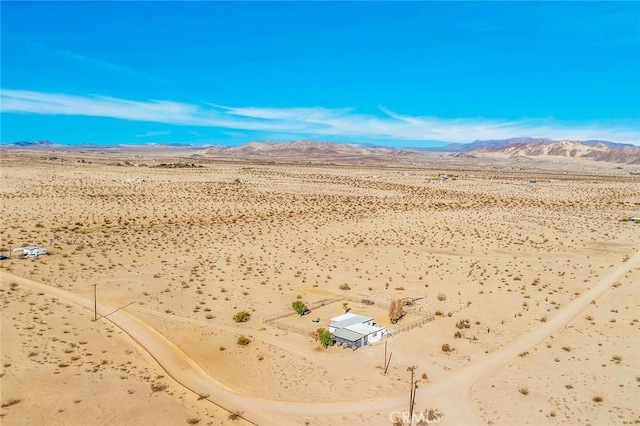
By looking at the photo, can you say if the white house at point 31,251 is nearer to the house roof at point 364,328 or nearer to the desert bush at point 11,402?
the desert bush at point 11,402

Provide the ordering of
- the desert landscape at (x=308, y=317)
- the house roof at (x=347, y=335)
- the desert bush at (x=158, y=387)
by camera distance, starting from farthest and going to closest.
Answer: the house roof at (x=347, y=335) < the desert bush at (x=158, y=387) < the desert landscape at (x=308, y=317)

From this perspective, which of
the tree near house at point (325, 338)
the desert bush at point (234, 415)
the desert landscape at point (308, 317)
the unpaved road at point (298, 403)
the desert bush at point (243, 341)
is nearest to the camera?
the desert bush at point (234, 415)

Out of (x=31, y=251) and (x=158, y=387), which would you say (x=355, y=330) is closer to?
(x=158, y=387)

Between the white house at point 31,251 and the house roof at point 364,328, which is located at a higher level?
the white house at point 31,251

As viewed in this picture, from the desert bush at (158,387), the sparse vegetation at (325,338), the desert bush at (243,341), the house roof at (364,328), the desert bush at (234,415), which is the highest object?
the house roof at (364,328)

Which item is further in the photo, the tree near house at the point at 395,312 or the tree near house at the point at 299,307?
the tree near house at the point at 299,307

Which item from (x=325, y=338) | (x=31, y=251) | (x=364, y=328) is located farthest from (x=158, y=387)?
(x=31, y=251)

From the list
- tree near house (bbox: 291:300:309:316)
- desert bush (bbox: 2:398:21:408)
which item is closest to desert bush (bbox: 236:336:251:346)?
tree near house (bbox: 291:300:309:316)

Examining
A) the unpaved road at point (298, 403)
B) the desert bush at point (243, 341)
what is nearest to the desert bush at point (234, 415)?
the unpaved road at point (298, 403)
